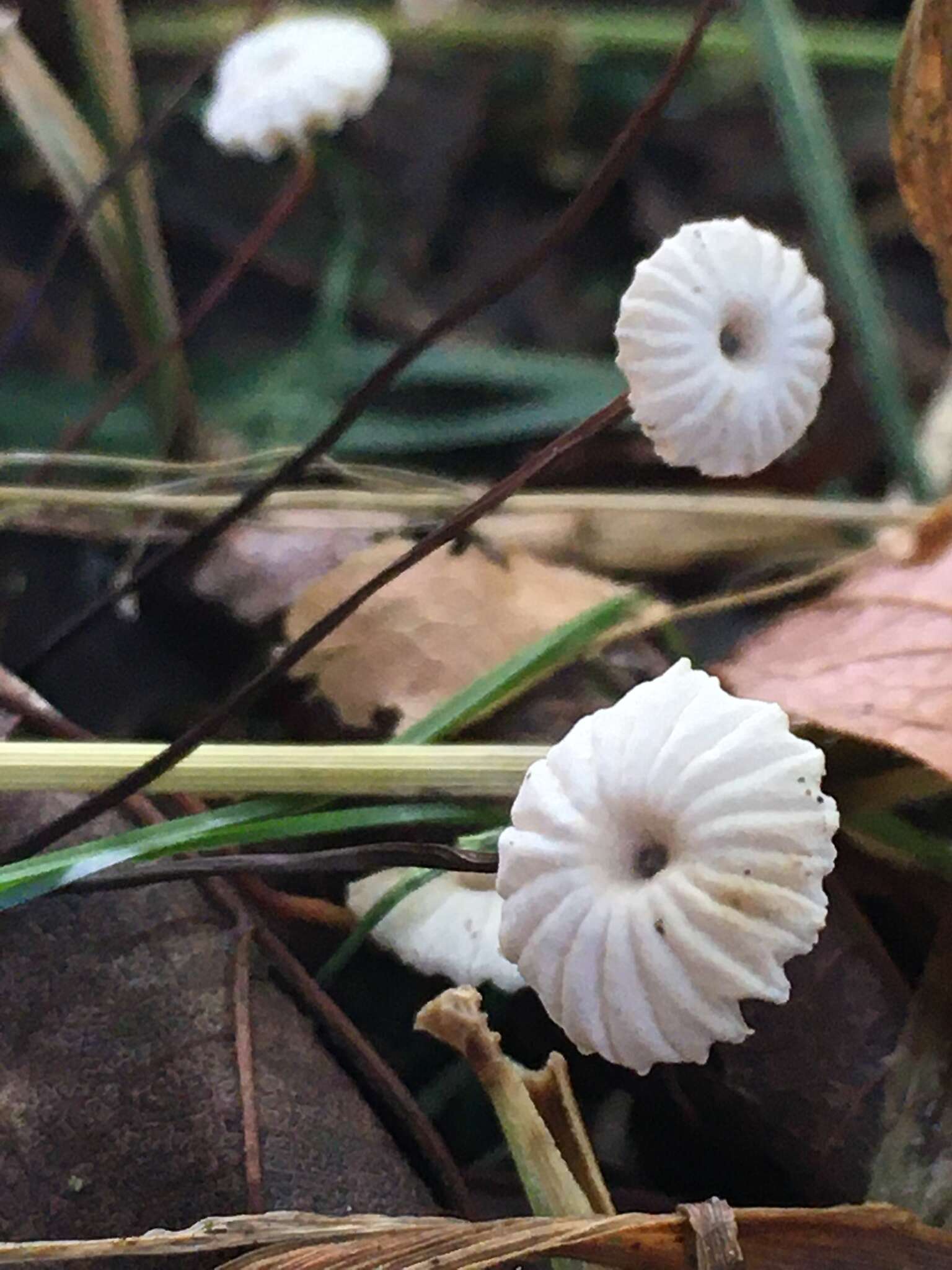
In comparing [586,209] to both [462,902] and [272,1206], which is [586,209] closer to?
[462,902]

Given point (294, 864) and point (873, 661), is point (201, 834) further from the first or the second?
point (873, 661)

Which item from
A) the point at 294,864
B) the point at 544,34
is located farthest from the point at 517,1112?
the point at 544,34

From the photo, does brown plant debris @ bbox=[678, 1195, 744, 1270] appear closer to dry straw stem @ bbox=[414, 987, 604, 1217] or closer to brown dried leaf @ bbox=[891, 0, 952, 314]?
dry straw stem @ bbox=[414, 987, 604, 1217]

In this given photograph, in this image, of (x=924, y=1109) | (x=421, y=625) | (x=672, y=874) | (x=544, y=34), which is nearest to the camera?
(x=672, y=874)

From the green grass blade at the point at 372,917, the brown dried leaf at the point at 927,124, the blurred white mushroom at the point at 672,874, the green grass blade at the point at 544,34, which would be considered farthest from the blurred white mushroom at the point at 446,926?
the green grass blade at the point at 544,34

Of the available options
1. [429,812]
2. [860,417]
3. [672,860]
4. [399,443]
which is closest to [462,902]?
[429,812]

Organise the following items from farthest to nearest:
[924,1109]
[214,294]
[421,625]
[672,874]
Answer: [214,294]
[421,625]
[924,1109]
[672,874]

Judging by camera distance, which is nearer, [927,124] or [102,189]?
[927,124]
